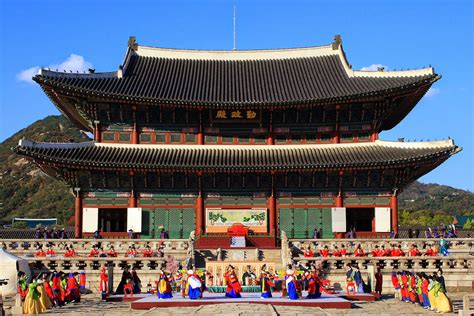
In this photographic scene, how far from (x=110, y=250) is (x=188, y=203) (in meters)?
9.35

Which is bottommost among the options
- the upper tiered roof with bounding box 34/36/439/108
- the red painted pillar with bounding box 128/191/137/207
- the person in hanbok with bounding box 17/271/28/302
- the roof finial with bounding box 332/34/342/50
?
the person in hanbok with bounding box 17/271/28/302

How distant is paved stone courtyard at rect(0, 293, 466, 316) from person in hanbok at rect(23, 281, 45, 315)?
424 millimetres

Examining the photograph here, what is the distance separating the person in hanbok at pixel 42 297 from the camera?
24.0 meters

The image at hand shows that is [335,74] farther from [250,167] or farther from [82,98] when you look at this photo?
[82,98]

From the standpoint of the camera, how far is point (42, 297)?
24141 millimetres

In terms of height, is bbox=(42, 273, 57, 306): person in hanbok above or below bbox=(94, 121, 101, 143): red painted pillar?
below

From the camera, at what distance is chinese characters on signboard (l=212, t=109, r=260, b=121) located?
143 feet

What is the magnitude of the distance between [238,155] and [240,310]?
2254cm

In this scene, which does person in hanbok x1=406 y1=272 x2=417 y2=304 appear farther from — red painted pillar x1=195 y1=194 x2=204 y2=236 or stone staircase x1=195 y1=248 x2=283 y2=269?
red painted pillar x1=195 y1=194 x2=204 y2=236

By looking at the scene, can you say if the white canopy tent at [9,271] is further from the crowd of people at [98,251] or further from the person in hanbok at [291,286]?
the person in hanbok at [291,286]

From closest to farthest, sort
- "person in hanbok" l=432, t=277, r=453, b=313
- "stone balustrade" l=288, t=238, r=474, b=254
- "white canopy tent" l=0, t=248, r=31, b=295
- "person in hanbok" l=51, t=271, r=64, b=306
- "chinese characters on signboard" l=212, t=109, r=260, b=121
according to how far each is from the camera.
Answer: "person in hanbok" l=432, t=277, r=453, b=313 → "person in hanbok" l=51, t=271, r=64, b=306 → "white canopy tent" l=0, t=248, r=31, b=295 → "stone balustrade" l=288, t=238, r=474, b=254 → "chinese characters on signboard" l=212, t=109, r=260, b=121

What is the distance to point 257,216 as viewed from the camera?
1634 inches

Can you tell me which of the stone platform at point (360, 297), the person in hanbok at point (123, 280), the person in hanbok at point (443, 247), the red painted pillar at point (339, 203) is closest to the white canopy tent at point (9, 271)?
the person in hanbok at point (123, 280)

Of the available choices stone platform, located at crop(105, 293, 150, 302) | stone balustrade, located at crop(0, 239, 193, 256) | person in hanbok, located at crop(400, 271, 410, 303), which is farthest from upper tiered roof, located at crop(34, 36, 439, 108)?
stone platform, located at crop(105, 293, 150, 302)
